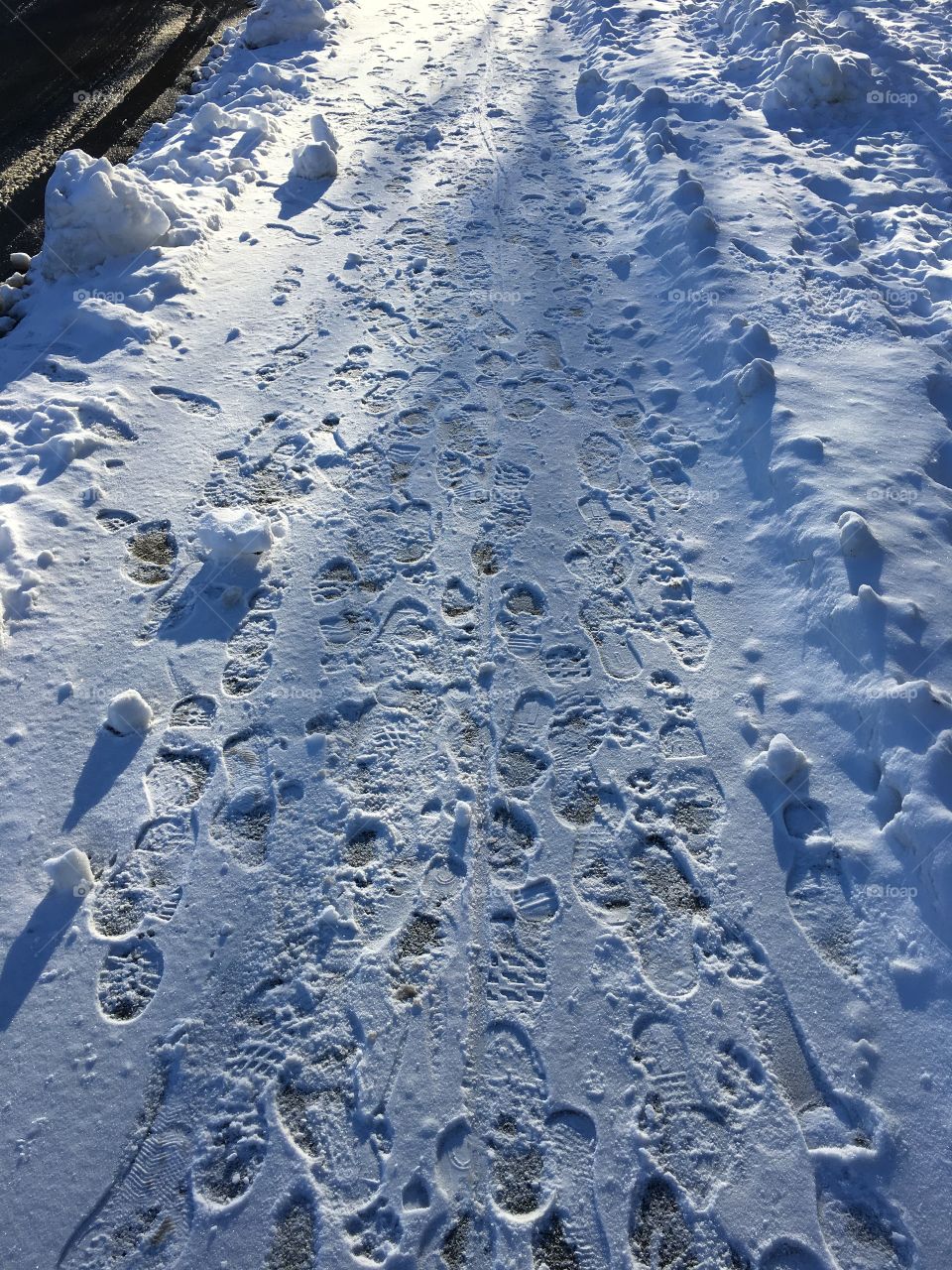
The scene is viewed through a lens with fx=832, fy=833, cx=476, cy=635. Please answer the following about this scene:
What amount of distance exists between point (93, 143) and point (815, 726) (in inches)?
288

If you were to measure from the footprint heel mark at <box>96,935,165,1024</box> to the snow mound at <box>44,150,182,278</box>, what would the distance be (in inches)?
183

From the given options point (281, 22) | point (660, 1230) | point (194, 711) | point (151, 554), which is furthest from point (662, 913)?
point (281, 22)

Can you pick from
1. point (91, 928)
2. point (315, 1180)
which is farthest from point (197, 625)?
point (315, 1180)

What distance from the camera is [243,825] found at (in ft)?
9.91

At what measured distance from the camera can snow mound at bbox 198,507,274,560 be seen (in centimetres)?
383

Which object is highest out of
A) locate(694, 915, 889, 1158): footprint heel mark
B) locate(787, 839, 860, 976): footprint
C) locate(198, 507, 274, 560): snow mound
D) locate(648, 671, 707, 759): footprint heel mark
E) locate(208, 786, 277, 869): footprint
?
locate(198, 507, 274, 560): snow mound

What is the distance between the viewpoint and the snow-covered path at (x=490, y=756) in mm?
2311

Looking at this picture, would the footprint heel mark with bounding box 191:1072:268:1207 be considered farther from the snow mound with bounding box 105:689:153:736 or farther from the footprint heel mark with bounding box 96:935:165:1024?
the snow mound with bounding box 105:689:153:736

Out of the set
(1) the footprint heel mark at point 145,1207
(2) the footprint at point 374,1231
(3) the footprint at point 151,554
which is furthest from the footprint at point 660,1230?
(3) the footprint at point 151,554

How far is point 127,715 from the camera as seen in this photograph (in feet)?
10.7

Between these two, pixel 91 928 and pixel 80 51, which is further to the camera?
pixel 80 51

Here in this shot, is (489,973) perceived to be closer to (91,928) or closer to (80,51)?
(91,928)

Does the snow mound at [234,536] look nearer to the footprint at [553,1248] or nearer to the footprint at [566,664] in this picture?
the footprint at [566,664]

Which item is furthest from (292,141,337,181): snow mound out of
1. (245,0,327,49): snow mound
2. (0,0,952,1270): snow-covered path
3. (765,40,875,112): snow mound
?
(765,40,875,112): snow mound
